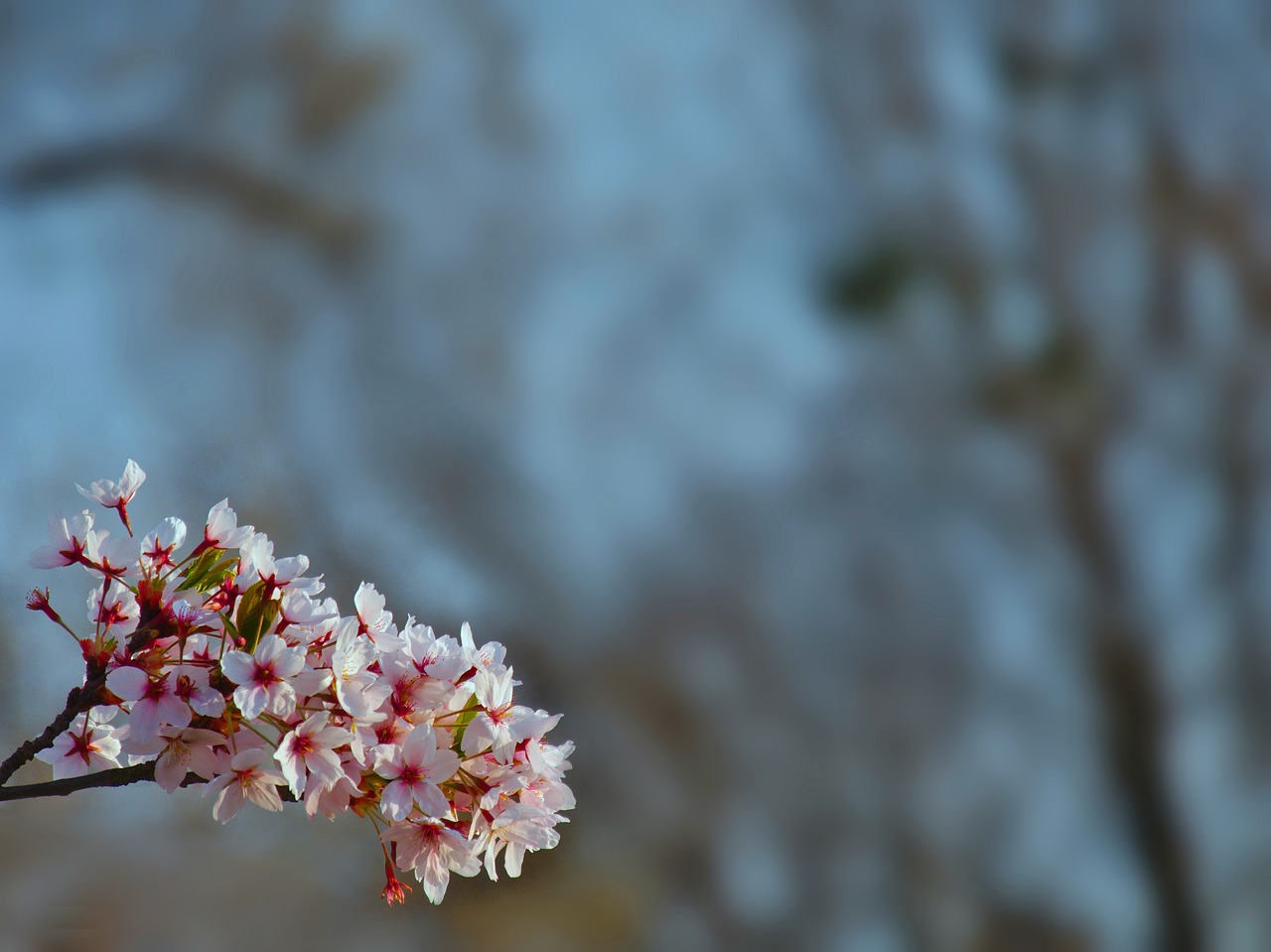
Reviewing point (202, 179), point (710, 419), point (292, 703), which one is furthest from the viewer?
point (710, 419)

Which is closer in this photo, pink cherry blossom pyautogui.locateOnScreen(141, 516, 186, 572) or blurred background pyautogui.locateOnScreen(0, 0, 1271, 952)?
pink cherry blossom pyautogui.locateOnScreen(141, 516, 186, 572)

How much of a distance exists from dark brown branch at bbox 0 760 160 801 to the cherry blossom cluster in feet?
0.04

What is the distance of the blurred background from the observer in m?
1.31

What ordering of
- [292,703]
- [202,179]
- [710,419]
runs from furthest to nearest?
[710,419], [202,179], [292,703]

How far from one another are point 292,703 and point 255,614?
0.06 m

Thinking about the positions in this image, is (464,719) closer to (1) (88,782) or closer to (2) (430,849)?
(2) (430,849)

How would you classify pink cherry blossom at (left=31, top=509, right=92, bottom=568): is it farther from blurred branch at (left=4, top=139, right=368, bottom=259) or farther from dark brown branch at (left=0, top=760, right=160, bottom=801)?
blurred branch at (left=4, top=139, right=368, bottom=259)

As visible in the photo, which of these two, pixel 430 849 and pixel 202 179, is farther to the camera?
pixel 202 179

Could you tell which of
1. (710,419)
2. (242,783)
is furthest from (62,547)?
(710,419)

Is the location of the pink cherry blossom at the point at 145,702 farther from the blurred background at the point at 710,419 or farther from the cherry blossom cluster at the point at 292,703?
the blurred background at the point at 710,419

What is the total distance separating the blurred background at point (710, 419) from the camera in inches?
51.6

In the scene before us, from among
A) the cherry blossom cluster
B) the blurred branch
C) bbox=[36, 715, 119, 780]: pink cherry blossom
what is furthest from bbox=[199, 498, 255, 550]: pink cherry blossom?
the blurred branch

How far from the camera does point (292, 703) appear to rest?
552 mm

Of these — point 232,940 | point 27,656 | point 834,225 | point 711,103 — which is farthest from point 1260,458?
point 27,656
